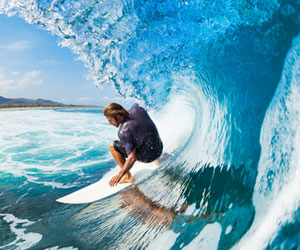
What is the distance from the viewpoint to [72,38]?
370 centimetres

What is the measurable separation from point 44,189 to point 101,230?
231 centimetres

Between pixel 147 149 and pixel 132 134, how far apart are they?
31 cm

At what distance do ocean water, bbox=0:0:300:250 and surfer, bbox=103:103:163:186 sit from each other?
0.43m

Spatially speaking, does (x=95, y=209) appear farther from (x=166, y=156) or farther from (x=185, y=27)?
(x=185, y=27)

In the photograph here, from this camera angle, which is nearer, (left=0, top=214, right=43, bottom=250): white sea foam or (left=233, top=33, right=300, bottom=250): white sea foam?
(left=233, top=33, right=300, bottom=250): white sea foam

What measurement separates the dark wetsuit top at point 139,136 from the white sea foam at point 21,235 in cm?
130

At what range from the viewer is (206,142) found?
319 centimetres

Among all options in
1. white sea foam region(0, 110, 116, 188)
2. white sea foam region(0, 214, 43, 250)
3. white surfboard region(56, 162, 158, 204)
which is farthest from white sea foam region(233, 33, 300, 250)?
white sea foam region(0, 110, 116, 188)

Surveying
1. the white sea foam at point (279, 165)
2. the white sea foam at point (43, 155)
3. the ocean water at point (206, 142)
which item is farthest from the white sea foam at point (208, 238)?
the white sea foam at point (43, 155)

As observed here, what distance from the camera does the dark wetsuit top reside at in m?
2.62

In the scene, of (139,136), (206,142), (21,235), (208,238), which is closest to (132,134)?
(139,136)

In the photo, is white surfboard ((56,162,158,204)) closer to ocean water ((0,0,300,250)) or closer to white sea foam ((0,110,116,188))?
ocean water ((0,0,300,250))

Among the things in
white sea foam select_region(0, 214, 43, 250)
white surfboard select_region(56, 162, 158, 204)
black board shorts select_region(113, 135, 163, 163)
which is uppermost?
black board shorts select_region(113, 135, 163, 163)

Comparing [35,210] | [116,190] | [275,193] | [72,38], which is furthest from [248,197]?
[72,38]
